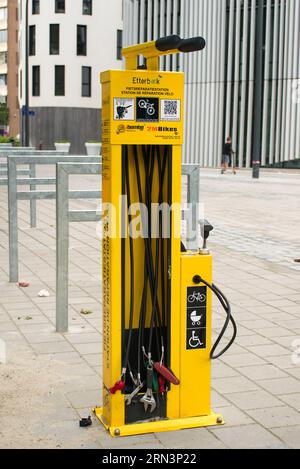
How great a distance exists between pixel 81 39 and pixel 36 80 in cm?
435

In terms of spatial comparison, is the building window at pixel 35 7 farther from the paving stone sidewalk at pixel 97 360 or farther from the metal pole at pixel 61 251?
the metal pole at pixel 61 251

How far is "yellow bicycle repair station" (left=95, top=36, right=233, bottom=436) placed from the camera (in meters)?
3.87

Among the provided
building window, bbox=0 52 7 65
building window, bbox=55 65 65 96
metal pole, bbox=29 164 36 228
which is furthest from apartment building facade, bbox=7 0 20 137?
metal pole, bbox=29 164 36 228

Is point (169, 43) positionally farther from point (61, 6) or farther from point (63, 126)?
point (61, 6)

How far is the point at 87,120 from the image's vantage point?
53312 mm

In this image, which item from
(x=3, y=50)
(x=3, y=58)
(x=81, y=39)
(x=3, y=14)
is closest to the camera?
(x=81, y=39)

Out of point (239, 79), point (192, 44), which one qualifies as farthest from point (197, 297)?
point (239, 79)

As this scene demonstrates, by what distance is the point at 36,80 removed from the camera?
176 feet

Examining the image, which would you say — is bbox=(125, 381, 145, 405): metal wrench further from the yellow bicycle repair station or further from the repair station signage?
the repair station signage

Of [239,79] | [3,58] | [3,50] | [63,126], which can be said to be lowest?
[63,126]

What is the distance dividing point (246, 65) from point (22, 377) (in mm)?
34222

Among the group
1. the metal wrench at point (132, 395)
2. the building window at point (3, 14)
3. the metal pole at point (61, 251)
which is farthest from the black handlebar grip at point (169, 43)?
the building window at point (3, 14)

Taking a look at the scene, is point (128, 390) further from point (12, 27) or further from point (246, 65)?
point (12, 27)
